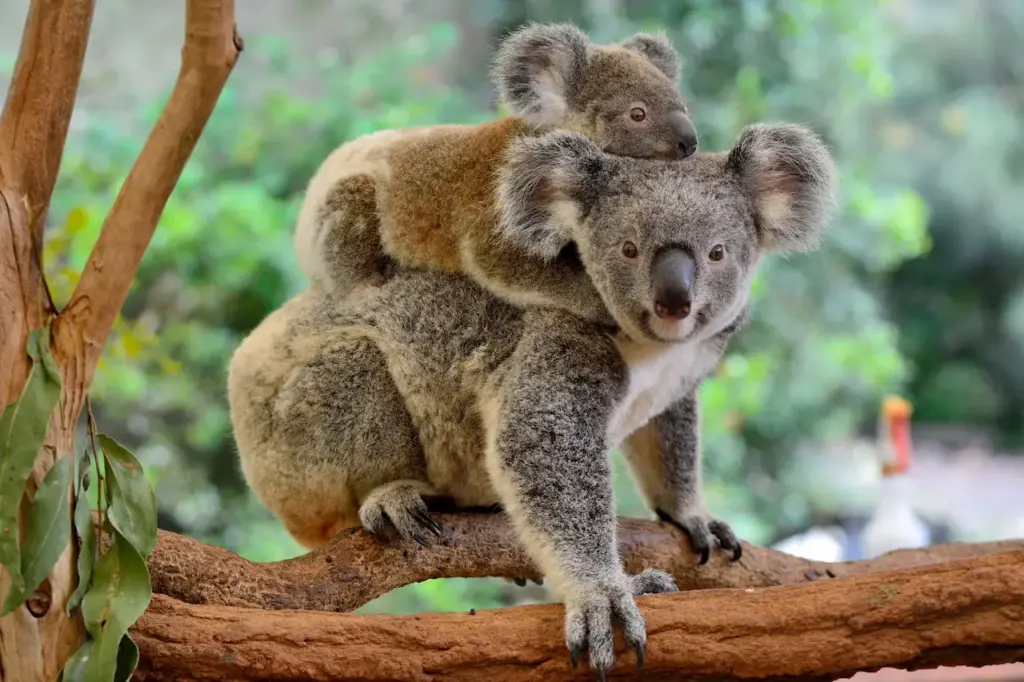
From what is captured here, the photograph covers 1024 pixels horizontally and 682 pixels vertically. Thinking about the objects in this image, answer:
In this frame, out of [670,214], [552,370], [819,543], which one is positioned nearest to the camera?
[670,214]

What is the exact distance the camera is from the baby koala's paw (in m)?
2.55

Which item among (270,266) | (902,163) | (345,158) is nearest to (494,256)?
(345,158)

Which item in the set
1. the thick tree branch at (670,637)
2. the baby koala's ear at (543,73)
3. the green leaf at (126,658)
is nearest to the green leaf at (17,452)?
the green leaf at (126,658)

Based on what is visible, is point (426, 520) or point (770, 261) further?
point (770, 261)

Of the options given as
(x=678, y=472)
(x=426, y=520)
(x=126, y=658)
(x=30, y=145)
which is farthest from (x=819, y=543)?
(x=30, y=145)

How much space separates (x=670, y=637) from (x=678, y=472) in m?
0.86

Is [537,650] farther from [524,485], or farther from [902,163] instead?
[902,163]

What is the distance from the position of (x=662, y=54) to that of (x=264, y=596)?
2.04 metres

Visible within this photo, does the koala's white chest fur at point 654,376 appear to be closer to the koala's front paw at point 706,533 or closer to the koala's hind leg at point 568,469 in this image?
the koala's hind leg at point 568,469

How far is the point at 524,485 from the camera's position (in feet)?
7.89

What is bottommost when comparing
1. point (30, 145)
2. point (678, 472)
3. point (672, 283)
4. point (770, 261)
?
point (678, 472)

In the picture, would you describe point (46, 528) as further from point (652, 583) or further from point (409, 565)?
point (652, 583)

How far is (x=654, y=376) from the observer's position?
8.75 ft

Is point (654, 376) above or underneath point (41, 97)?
underneath
